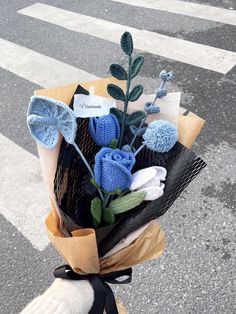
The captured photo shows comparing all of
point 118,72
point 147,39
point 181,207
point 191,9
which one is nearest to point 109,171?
point 118,72

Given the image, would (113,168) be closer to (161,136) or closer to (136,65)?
(161,136)

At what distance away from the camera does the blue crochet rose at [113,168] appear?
96cm

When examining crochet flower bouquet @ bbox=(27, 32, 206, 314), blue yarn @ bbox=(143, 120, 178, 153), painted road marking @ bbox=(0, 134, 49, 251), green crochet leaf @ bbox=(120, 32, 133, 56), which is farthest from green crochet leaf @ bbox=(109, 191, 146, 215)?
painted road marking @ bbox=(0, 134, 49, 251)

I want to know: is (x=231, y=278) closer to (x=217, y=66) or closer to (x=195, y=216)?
(x=195, y=216)

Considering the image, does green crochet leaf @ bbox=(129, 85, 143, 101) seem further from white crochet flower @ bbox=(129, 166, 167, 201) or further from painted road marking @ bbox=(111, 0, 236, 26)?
painted road marking @ bbox=(111, 0, 236, 26)

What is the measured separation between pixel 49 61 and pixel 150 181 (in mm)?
3569

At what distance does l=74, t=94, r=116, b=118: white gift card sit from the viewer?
3.45 feet

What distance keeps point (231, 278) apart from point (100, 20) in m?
3.66

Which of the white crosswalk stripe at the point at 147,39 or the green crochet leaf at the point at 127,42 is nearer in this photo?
the green crochet leaf at the point at 127,42

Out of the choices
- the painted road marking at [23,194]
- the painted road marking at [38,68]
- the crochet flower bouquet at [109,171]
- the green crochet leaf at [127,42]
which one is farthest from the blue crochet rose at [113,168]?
the painted road marking at [38,68]

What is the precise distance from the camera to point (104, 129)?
1035 millimetres

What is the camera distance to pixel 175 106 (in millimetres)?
1102

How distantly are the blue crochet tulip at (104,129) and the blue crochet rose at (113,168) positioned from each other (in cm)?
6

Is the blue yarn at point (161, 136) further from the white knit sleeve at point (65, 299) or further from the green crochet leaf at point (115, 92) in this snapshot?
the white knit sleeve at point (65, 299)
